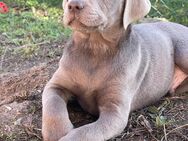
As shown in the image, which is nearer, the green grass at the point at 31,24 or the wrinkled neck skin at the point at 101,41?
the wrinkled neck skin at the point at 101,41

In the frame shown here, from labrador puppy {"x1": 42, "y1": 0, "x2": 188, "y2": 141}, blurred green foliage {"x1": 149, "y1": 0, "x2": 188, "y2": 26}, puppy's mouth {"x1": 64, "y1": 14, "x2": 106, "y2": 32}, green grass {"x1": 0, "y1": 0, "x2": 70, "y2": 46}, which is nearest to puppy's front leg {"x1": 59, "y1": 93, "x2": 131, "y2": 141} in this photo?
labrador puppy {"x1": 42, "y1": 0, "x2": 188, "y2": 141}

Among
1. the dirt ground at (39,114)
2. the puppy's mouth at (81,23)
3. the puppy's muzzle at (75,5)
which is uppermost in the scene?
the puppy's muzzle at (75,5)

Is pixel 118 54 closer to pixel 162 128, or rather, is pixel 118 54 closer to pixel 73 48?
pixel 73 48

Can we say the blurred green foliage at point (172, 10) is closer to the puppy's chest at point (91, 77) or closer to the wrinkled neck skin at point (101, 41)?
the wrinkled neck skin at point (101, 41)

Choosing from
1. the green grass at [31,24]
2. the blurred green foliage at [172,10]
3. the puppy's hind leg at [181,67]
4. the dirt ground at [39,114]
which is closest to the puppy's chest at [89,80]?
the dirt ground at [39,114]

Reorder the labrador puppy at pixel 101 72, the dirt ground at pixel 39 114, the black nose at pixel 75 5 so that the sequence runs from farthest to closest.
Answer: the dirt ground at pixel 39 114, the labrador puppy at pixel 101 72, the black nose at pixel 75 5

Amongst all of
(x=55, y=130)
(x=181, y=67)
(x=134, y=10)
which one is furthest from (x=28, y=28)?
(x=55, y=130)

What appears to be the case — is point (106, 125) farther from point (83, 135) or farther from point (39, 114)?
point (39, 114)
